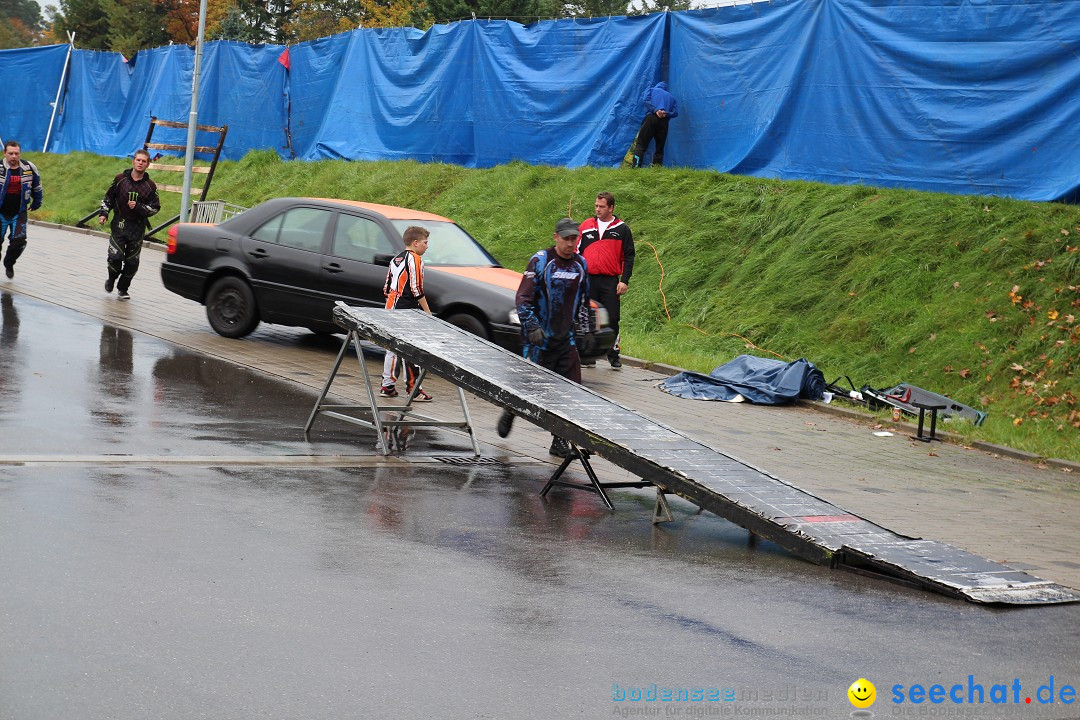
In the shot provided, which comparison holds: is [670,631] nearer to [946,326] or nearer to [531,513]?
[531,513]

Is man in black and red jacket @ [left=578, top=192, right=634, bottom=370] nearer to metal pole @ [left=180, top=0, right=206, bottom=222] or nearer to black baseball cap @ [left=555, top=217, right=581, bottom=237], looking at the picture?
black baseball cap @ [left=555, top=217, right=581, bottom=237]

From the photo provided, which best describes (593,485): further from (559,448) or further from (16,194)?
(16,194)

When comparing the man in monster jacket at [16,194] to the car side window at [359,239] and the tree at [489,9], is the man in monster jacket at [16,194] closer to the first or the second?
the car side window at [359,239]

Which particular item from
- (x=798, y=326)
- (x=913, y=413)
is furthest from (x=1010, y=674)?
(x=798, y=326)

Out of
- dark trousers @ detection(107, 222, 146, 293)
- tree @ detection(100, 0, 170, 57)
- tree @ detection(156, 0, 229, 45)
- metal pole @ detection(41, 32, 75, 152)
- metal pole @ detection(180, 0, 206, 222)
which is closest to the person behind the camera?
dark trousers @ detection(107, 222, 146, 293)

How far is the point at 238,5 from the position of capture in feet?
180

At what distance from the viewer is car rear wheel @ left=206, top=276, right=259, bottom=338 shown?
14211 millimetres

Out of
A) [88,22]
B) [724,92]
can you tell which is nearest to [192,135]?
[724,92]

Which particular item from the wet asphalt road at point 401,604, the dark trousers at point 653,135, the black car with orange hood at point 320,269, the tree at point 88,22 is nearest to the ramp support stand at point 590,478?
the wet asphalt road at point 401,604

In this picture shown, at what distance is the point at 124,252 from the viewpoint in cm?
1638

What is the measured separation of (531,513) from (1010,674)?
11.0ft

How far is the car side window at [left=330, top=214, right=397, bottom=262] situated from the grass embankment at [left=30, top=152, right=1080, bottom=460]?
3.86 m

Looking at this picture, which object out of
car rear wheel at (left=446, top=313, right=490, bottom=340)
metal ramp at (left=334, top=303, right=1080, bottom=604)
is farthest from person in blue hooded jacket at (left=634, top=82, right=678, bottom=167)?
metal ramp at (left=334, top=303, right=1080, bottom=604)

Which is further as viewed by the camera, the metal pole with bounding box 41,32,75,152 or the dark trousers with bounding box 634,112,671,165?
the metal pole with bounding box 41,32,75,152
